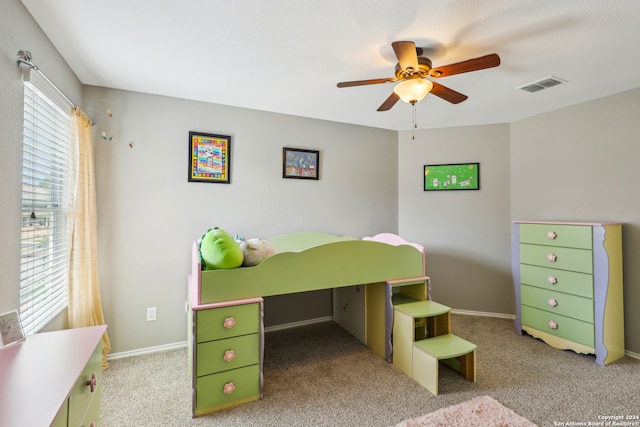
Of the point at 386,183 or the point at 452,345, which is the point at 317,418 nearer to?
the point at 452,345

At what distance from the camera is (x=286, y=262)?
203 centimetres

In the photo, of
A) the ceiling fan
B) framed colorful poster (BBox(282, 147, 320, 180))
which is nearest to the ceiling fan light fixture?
the ceiling fan

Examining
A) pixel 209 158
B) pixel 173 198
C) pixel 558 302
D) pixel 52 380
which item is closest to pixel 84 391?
pixel 52 380

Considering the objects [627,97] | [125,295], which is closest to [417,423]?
[125,295]

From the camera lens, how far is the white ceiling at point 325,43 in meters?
1.48

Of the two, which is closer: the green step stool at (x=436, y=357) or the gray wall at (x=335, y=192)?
the green step stool at (x=436, y=357)

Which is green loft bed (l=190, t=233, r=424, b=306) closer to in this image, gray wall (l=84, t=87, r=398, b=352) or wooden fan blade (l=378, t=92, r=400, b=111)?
gray wall (l=84, t=87, r=398, b=352)

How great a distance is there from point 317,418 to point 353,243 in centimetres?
113

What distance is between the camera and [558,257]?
2602 mm

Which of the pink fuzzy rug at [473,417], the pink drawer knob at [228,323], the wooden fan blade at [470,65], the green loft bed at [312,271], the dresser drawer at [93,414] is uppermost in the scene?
the wooden fan blade at [470,65]

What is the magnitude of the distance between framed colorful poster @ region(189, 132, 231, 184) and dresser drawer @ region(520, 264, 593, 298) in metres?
2.95

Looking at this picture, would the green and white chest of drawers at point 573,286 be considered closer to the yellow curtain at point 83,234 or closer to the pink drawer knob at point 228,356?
the pink drawer knob at point 228,356

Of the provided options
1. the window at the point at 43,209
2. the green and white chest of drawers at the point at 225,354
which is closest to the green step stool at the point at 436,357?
the green and white chest of drawers at the point at 225,354

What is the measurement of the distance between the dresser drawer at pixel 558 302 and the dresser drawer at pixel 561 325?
0.13 feet
